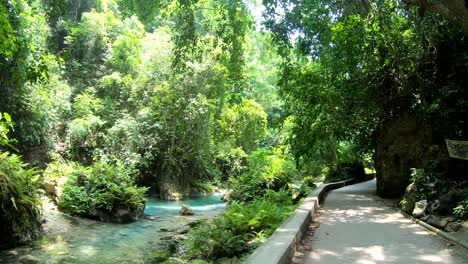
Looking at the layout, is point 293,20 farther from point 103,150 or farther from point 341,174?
point 103,150

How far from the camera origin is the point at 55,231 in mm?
12523

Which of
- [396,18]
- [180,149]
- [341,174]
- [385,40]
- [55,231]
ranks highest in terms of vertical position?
[396,18]

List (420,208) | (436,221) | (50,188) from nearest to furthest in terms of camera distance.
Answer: (436,221) → (420,208) → (50,188)

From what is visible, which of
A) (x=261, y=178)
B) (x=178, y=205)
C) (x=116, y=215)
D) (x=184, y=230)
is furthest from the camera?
(x=178, y=205)

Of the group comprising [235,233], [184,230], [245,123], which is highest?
[245,123]

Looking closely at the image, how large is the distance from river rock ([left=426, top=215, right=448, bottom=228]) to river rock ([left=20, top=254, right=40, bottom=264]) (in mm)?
9005

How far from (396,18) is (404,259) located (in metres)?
8.31

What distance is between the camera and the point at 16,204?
10.8 meters

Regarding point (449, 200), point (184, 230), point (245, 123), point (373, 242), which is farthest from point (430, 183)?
point (245, 123)

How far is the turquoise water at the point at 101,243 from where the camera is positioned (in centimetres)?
981

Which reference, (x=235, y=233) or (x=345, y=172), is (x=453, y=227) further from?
(x=345, y=172)

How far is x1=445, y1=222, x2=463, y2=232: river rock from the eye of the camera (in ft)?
22.3

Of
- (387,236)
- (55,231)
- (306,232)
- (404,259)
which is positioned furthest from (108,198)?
(404,259)

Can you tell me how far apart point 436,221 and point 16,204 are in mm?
10637
